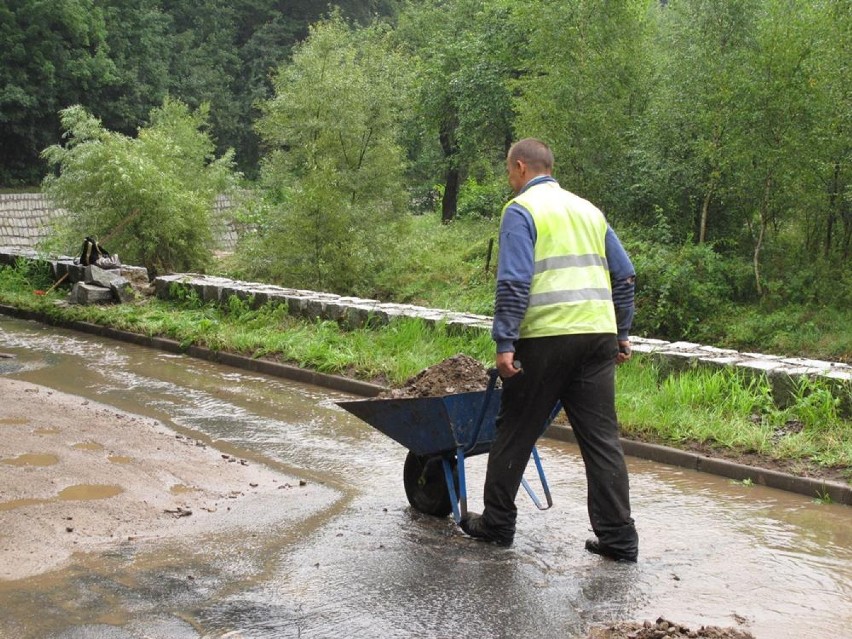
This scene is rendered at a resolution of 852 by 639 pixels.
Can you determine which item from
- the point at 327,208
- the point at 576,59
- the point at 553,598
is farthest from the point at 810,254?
the point at 553,598

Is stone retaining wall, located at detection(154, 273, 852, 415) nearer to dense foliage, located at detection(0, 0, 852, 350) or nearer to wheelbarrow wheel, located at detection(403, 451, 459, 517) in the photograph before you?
wheelbarrow wheel, located at detection(403, 451, 459, 517)

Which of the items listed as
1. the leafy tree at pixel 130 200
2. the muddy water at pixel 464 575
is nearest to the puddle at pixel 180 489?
the muddy water at pixel 464 575

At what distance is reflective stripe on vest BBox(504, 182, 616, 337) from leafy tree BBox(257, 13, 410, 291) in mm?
13328

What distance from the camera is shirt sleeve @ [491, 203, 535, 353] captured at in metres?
4.98

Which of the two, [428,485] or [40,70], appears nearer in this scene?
[428,485]

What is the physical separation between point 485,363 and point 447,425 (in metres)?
4.52

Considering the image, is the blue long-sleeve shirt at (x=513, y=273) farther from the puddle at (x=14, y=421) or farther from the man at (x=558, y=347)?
the puddle at (x=14, y=421)

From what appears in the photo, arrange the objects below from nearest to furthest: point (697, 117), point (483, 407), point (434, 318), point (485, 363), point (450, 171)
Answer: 1. point (483, 407)
2. point (485, 363)
3. point (434, 318)
4. point (697, 117)
5. point (450, 171)

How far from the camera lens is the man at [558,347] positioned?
5066mm

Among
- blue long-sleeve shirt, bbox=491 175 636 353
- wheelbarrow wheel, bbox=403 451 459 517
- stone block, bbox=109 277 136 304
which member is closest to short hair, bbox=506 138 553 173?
blue long-sleeve shirt, bbox=491 175 636 353

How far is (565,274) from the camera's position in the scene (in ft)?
16.9

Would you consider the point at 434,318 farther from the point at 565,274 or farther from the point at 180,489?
the point at 565,274

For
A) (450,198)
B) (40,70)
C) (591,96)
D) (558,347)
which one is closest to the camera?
(558,347)

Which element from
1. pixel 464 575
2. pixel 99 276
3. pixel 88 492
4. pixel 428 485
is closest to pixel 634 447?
pixel 428 485
